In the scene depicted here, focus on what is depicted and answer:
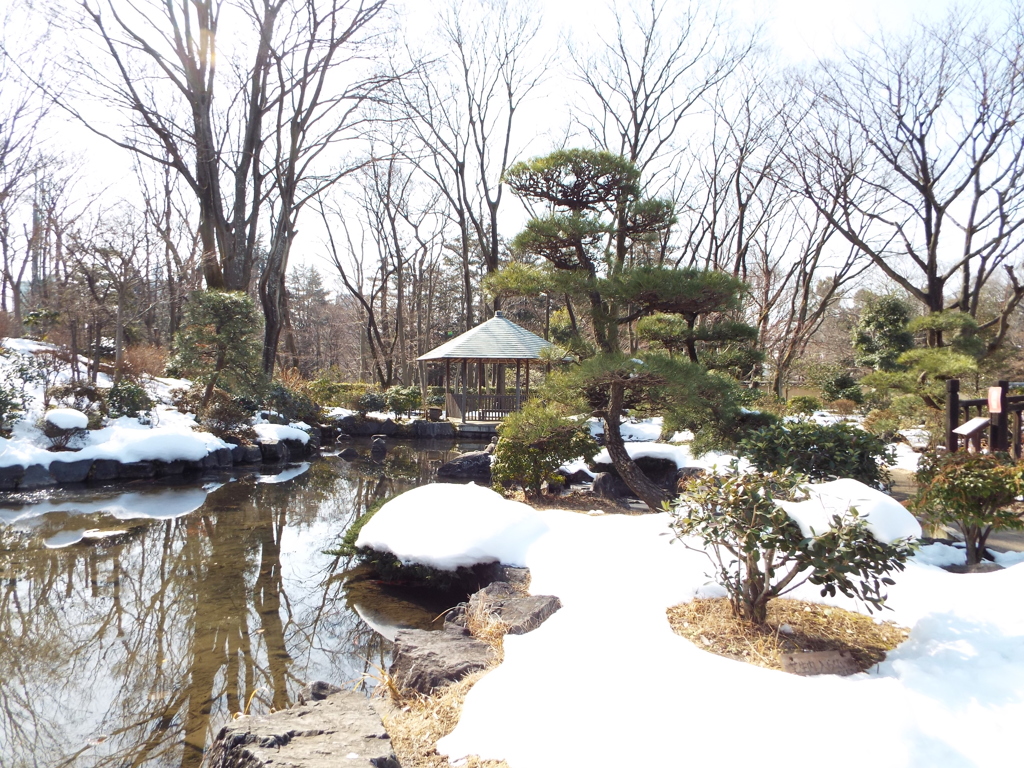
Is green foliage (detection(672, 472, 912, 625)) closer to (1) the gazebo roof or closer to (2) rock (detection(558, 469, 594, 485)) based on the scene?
(2) rock (detection(558, 469, 594, 485))

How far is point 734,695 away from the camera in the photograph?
211cm

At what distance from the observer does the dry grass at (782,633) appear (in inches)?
104

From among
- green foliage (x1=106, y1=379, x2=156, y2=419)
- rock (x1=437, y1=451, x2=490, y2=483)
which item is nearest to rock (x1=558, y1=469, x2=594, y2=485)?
rock (x1=437, y1=451, x2=490, y2=483)

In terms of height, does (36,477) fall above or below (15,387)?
below

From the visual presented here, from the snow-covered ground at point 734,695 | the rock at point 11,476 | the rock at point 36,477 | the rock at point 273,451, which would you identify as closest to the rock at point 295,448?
the rock at point 273,451

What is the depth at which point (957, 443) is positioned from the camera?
5.79m

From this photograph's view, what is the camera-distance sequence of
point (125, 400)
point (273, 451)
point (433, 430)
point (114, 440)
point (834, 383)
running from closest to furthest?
point (114, 440) < point (125, 400) < point (273, 451) < point (433, 430) < point (834, 383)

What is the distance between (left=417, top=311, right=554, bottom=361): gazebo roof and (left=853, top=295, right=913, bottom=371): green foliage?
9488 mm

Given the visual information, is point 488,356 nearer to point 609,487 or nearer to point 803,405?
point 803,405

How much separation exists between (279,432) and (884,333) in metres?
16.3

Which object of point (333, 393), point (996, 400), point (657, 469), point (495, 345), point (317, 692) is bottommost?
point (317, 692)

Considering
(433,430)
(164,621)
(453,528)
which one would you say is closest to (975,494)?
(453,528)

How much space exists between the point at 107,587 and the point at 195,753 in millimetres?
2714

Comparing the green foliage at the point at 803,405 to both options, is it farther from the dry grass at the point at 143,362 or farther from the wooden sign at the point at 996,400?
the dry grass at the point at 143,362
